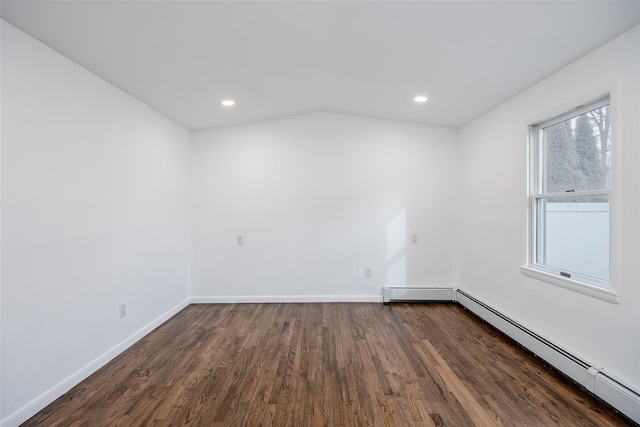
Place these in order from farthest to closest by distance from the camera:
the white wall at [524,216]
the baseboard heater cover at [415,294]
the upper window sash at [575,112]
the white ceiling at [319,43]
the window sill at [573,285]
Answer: the baseboard heater cover at [415,294]
the upper window sash at [575,112]
the window sill at [573,285]
the white wall at [524,216]
the white ceiling at [319,43]

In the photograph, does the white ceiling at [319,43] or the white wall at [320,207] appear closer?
the white ceiling at [319,43]

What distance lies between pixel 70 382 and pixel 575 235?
391cm

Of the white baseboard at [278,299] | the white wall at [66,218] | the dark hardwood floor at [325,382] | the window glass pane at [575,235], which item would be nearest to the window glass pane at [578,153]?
the window glass pane at [575,235]

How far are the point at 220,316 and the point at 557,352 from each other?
3.25 metres

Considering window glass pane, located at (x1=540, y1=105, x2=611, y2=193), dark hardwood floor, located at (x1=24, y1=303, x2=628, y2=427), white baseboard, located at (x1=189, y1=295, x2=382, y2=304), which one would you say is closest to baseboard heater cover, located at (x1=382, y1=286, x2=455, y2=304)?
white baseboard, located at (x1=189, y1=295, x2=382, y2=304)

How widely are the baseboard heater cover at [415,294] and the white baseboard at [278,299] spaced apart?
0.14 metres

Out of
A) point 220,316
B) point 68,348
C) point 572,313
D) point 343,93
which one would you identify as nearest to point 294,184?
point 343,93

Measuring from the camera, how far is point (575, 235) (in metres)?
2.43

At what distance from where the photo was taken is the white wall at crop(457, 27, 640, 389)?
1880 mm

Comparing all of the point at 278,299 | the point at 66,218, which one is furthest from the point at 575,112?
the point at 66,218

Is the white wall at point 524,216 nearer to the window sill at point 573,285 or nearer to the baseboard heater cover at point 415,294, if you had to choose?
the window sill at point 573,285

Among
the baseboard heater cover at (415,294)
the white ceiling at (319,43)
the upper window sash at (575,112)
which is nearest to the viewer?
the white ceiling at (319,43)

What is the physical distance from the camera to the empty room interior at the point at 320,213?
1860mm

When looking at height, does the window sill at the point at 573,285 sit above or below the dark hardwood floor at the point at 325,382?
above
